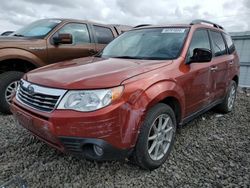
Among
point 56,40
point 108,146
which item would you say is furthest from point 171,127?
point 56,40

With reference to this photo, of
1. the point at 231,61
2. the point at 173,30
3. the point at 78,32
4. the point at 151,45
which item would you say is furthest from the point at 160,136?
the point at 78,32

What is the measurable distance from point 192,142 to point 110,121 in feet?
5.92

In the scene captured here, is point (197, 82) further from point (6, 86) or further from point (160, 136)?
point (6, 86)

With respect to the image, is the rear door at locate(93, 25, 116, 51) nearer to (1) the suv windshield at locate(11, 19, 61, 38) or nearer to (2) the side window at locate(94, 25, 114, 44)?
(2) the side window at locate(94, 25, 114, 44)

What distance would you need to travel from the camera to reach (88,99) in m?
2.28

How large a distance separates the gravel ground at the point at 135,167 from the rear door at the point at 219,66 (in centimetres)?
83

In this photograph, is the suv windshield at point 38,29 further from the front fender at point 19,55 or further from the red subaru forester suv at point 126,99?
the red subaru forester suv at point 126,99

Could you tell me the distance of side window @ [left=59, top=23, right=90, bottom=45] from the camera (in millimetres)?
5359

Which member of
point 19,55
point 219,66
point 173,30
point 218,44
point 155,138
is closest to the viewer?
point 155,138

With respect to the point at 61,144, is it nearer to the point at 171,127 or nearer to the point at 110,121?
the point at 110,121

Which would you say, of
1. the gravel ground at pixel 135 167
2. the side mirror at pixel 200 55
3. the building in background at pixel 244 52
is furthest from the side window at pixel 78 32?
the building in background at pixel 244 52

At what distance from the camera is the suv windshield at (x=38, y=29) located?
5.09 meters

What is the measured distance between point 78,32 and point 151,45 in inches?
102

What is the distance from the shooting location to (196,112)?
12.0 ft
